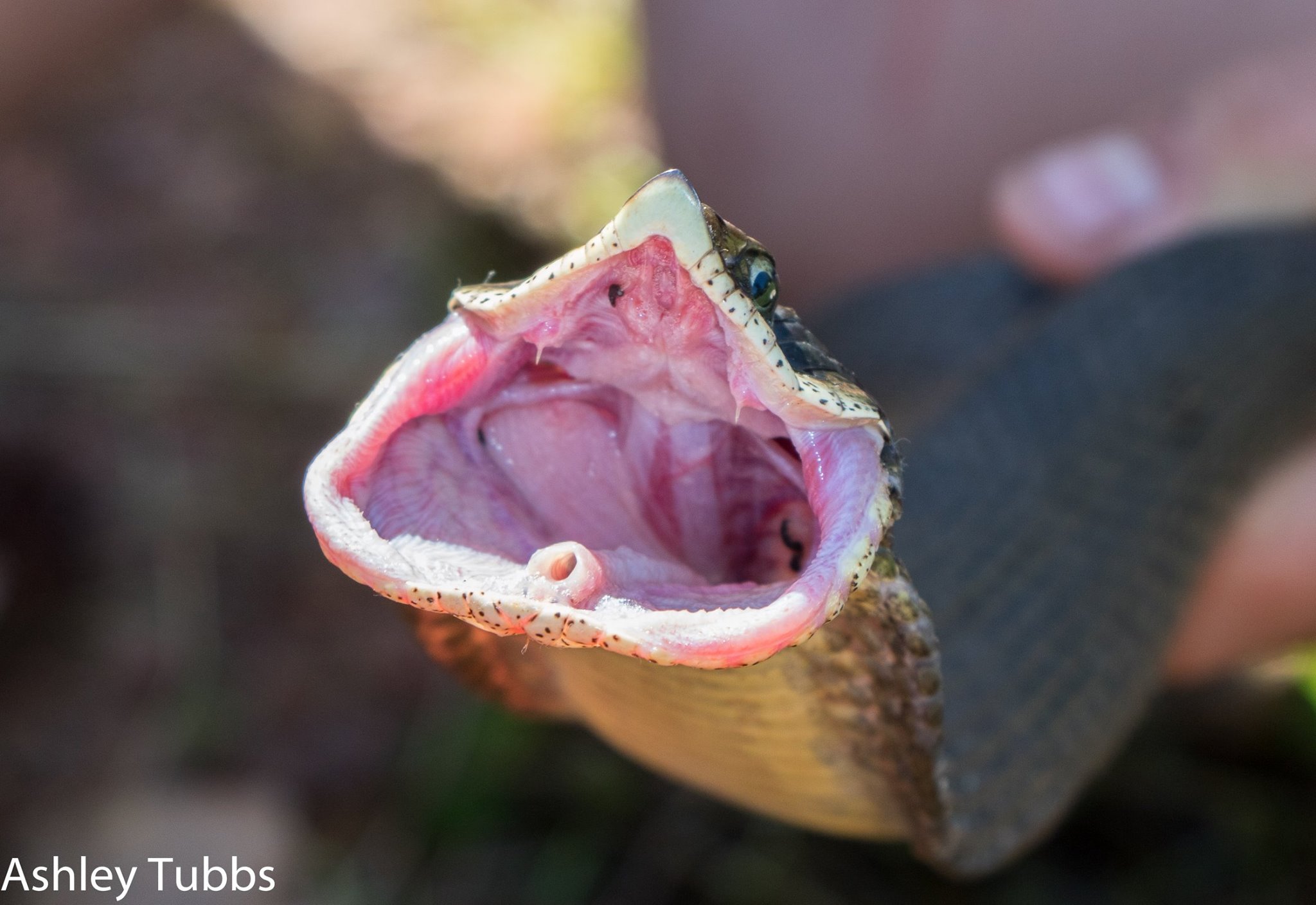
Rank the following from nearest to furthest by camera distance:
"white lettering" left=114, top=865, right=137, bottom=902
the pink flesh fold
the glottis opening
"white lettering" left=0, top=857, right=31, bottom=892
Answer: the pink flesh fold → the glottis opening → "white lettering" left=0, top=857, right=31, bottom=892 → "white lettering" left=114, top=865, right=137, bottom=902

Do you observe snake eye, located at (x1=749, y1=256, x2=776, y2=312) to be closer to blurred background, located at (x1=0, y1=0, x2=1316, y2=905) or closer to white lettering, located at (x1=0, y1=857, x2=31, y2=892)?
blurred background, located at (x1=0, y1=0, x2=1316, y2=905)

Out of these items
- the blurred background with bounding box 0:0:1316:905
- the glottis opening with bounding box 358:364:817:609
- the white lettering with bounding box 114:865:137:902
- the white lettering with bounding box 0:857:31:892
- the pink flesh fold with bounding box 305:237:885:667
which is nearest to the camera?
the pink flesh fold with bounding box 305:237:885:667

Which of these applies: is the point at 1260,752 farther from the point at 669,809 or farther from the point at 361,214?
the point at 361,214

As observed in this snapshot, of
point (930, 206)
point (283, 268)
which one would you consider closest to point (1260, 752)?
point (930, 206)

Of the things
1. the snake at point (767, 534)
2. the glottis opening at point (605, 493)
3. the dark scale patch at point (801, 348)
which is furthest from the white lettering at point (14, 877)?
the dark scale patch at point (801, 348)

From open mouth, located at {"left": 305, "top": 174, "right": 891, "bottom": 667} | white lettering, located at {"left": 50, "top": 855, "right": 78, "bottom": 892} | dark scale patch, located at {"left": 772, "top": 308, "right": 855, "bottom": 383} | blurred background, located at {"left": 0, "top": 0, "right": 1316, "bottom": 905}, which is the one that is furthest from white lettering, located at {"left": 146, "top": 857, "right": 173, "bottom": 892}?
dark scale patch, located at {"left": 772, "top": 308, "right": 855, "bottom": 383}

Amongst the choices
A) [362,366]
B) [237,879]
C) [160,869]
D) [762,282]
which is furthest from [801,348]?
[362,366]
